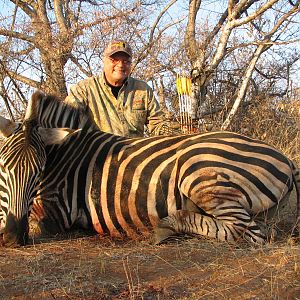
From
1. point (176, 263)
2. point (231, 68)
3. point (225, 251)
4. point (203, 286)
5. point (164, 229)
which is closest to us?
point (203, 286)

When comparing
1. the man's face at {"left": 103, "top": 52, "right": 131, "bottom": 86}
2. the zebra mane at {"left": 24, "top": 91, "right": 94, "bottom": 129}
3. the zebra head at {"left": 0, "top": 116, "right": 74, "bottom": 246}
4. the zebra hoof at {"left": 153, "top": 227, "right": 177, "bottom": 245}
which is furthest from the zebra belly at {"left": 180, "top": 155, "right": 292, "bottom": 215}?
the man's face at {"left": 103, "top": 52, "right": 131, "bottom": 86}

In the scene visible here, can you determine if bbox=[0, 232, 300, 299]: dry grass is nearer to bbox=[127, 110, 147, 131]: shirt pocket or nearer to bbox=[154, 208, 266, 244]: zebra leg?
bbox=[154, 208, 266, 244]: zebra leg

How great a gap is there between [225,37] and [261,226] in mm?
6897

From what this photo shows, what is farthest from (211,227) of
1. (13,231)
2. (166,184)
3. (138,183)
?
(13,231)

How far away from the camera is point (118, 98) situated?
5508mm

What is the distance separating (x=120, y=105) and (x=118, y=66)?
47 centimetres

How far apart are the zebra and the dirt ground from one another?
0.61 feet

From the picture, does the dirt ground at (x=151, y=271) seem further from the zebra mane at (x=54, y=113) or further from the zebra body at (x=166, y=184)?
the zebra mane at (x=54, y=113)

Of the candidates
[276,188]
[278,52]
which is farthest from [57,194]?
[278,52]

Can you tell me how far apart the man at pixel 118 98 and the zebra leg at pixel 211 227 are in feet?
7.27

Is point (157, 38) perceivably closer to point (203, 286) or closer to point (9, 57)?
point (9, 57)

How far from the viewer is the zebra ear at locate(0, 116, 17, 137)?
11.5ft

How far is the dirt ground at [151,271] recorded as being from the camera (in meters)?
2.22

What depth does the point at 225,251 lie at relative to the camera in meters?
3.03
